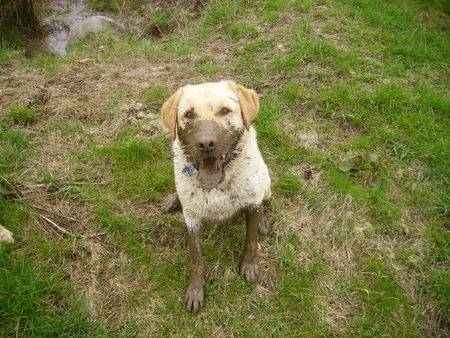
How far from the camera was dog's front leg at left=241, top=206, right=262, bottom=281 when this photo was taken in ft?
9.21

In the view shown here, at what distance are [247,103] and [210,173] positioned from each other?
0.66 meters

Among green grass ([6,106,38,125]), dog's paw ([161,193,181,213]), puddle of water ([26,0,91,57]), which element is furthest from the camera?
puddle of water ([26,0,91,57])

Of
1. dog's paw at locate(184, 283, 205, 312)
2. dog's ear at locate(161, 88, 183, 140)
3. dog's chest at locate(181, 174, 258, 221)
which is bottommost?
dog's paw at locate(184, 283, 205, 312)

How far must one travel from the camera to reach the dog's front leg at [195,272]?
2770mm

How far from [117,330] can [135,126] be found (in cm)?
261

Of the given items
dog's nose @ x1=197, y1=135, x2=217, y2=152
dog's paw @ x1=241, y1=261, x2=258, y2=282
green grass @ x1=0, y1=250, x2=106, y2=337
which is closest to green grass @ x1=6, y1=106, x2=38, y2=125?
green grass @ x1=0, y1=250, x2=106, y2=337

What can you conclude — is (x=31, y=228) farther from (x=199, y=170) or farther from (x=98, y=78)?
(x=98, y=78)

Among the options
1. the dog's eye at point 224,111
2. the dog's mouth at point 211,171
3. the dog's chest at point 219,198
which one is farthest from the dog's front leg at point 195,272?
the dog's eye at point 224,111

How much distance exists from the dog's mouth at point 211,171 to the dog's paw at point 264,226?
1.14 m

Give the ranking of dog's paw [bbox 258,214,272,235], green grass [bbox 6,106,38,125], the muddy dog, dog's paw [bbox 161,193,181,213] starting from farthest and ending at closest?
green grass [bbox 6,106,38,125], dog's paw [bbox 161,193,181,213], dog's paw [bbox 258,214,272,235], the muddy dog

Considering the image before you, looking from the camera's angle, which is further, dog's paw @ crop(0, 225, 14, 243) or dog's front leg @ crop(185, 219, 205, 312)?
dog's paw @ crop(0, 225, 14, 243)

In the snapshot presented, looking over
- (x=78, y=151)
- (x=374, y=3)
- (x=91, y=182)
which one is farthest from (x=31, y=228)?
(x=374, y=3)

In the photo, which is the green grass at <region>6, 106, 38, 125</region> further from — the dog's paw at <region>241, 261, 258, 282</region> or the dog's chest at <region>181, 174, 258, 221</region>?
the dog's paw at <region>241, 261, 258, 282</region>

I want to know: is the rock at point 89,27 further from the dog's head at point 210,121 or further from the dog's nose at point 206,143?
the dog's nose at point 206,143
